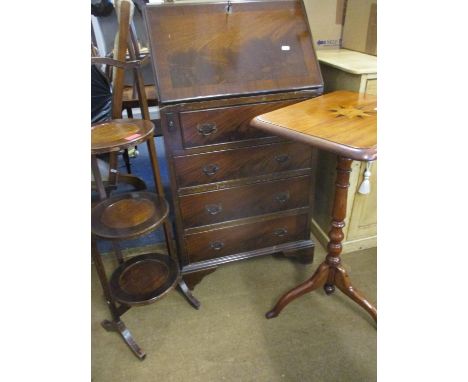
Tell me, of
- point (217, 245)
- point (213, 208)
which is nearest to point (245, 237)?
point (217, 245)

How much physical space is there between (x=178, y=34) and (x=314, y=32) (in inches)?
35.0

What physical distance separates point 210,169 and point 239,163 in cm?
13

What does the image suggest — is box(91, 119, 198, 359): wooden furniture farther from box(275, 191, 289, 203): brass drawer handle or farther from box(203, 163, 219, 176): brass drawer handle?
box(275, 191, 289, 203): brass drawer handle

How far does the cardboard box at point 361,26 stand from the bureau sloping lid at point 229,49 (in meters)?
0.40

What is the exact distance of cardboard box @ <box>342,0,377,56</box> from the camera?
154 centimetres

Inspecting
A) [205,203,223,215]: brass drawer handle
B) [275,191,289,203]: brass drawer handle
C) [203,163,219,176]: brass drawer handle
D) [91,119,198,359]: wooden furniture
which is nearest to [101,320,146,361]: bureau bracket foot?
[91,119,198,359]: wooden furniture

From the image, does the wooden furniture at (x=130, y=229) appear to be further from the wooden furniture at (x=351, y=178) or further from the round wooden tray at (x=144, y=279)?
the wooden furniture at (x=351, y=178)

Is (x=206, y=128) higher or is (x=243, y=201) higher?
(x=206, y=128)

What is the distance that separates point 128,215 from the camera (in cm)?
128

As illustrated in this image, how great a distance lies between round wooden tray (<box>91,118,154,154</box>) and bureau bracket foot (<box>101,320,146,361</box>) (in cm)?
81

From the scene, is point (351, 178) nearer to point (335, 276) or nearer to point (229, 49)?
point (335, 276)

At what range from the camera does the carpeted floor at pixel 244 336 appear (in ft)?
4.14

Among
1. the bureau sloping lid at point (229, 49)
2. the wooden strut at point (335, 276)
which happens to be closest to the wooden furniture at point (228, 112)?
the bureau sloping lid at point (229, 49)
